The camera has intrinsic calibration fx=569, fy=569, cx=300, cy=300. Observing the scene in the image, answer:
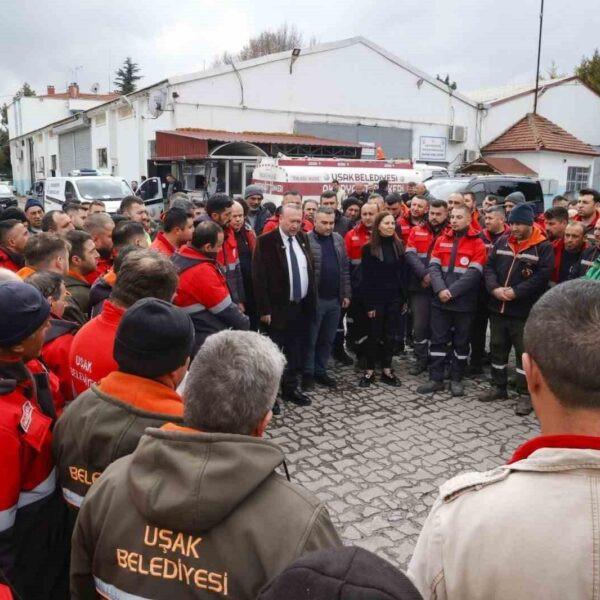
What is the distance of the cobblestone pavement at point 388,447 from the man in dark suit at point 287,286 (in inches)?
21.2

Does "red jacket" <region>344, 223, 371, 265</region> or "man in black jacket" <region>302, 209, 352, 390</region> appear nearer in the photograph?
"man in black jacket" <region>302, 209, 352, 390</region>

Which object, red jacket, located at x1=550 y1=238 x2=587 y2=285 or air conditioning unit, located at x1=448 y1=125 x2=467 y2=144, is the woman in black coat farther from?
air conditioning unit, located at x1=448 y1=125 x2=467 y2=144

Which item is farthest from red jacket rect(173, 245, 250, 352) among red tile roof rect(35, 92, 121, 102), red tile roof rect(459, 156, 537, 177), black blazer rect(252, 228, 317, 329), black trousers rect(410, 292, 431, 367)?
red tile roof rect(35, 92, 121, 102)

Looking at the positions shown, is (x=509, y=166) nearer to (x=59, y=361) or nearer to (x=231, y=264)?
(x=231, y=264)

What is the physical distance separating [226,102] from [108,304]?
68.6 feet

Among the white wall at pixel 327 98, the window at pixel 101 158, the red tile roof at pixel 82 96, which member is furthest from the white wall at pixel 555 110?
the red tile roof at pixel 82 96

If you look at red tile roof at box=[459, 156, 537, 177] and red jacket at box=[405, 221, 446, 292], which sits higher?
red tile roof at box=[459, 156, 537, 177]

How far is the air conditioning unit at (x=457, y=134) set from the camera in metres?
26.2

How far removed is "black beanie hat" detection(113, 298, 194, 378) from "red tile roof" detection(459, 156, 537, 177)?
23.7m

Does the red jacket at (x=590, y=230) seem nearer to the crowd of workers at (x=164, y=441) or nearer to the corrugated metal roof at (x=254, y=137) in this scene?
the crowd of workers at (x=164, y=441)

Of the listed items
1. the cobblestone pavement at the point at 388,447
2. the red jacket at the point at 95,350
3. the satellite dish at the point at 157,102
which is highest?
the satellite dish at the point at 157,102

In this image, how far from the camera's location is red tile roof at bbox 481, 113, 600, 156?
2426 centimetres

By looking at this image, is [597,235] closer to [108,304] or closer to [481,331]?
[481,331]

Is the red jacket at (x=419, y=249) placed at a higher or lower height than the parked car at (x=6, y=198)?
lower
